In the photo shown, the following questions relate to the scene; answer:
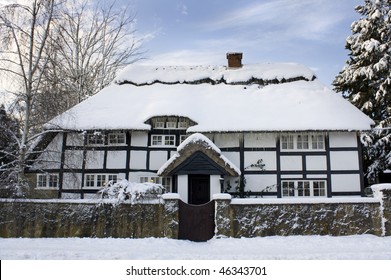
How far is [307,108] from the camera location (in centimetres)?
1994

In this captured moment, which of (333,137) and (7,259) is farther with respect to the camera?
(333,137)

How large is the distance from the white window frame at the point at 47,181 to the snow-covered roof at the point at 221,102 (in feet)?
9.89

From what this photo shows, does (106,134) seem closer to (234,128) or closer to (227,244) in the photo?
(234,128)

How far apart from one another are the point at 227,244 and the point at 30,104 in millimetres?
10682

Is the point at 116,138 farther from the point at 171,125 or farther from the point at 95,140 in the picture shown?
the point at 171,125

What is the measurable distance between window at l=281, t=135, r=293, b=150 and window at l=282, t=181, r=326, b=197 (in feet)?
6.17

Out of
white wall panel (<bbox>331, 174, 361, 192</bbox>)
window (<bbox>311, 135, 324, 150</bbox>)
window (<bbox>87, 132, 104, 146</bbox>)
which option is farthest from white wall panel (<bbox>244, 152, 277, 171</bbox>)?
window (<bbox>87, 132, 104, 146</bbox>)

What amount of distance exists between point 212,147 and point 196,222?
4.74m

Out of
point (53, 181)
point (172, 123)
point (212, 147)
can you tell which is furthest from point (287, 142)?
point (53, 181)

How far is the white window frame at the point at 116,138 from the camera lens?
65.7 ft

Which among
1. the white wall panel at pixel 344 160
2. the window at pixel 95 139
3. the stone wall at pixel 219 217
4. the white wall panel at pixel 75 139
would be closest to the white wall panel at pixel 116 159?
the window at pixel 95 139

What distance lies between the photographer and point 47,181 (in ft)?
64.8

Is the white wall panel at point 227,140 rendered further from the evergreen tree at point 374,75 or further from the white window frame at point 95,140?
the evergreen tree at point 374,75

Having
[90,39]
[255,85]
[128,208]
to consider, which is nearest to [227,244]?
[128,208]
